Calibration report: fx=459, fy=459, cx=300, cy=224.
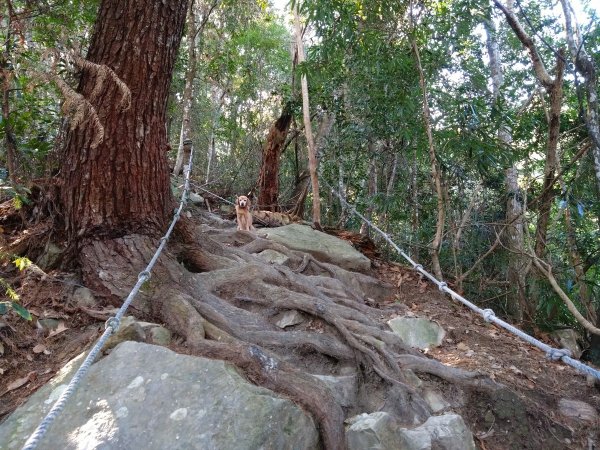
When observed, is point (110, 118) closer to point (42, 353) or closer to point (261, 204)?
point (42, 353)

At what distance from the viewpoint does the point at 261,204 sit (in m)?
8.54

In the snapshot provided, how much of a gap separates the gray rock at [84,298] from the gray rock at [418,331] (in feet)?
8.66

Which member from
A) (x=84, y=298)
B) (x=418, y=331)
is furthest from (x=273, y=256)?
(x=84, y=298)

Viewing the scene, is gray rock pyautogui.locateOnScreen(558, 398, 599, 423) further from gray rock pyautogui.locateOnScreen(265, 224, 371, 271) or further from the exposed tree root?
gray rock pyautogui.locateOnScreen(265, 224, 371, 271)

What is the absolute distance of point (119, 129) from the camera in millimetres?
3314

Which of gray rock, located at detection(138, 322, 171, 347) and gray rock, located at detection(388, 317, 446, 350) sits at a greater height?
gray rock, located at detection(138, 322, 171, 347)

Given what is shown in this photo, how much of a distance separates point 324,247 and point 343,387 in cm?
303

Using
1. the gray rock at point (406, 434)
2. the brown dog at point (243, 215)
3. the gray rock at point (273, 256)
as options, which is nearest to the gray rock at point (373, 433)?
the gray rock at point (406, 434)

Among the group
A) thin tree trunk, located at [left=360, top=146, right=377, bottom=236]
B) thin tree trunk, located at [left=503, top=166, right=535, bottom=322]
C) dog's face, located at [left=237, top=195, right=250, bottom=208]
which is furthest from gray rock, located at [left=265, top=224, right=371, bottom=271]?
thin tree trunk, located at [left=360, top=146, right=377, bottom=236]

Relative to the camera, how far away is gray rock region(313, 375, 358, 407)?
291 centimetres

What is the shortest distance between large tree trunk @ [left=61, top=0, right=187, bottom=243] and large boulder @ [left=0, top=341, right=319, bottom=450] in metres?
1.22

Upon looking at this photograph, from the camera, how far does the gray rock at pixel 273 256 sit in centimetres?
514

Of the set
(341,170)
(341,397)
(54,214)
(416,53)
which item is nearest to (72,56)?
(54,214)

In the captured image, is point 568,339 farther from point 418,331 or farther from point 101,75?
point 101,75
